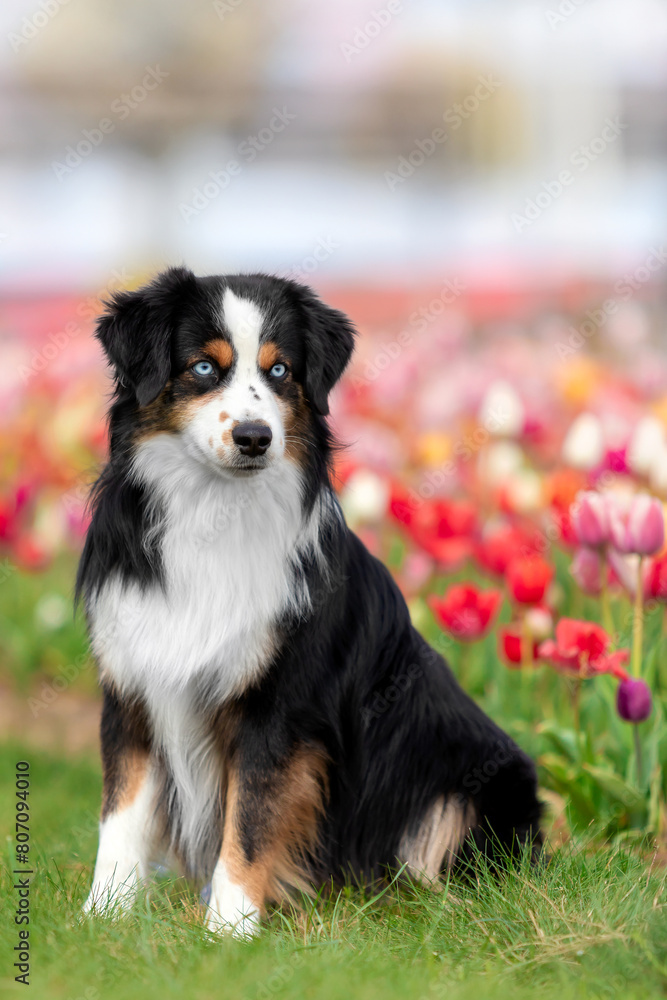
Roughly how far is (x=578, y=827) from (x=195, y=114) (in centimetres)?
1625

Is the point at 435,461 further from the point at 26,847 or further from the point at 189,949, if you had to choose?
the point at 189,949

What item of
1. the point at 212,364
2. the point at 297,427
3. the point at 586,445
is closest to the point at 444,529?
the point at 586,445

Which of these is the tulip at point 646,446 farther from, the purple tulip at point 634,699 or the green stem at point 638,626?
the purple tulip at point 634,699

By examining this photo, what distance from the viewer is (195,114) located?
17.4 m

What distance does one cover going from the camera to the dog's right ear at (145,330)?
2.76 meters

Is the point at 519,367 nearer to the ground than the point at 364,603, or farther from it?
farther from it

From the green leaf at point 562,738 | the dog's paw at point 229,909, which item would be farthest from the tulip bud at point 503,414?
the dog's paw at point 229,909

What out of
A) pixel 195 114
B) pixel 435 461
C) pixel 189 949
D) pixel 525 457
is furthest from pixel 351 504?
pixel 195 114

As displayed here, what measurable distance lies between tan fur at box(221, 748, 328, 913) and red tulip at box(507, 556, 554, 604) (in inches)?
42.3

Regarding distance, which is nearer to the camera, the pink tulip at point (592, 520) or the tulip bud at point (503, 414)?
the pink tulip at point (592, 520)

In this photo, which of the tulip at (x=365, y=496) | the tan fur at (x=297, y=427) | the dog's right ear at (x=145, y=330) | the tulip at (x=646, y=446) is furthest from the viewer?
the tulip at (x=365, y=496)

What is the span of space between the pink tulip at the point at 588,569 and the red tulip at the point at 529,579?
5.4 inches

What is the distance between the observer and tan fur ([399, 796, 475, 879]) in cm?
312

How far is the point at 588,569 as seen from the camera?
12.2 ft
